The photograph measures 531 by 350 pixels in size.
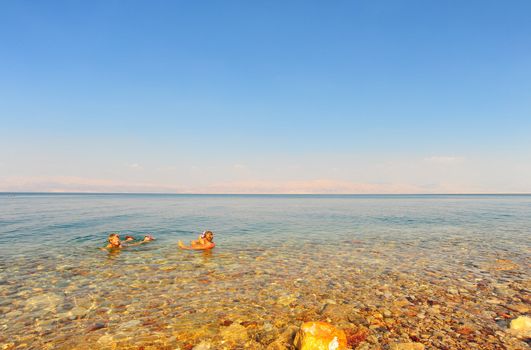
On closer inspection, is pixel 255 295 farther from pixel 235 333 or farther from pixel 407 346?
pixel 407 346

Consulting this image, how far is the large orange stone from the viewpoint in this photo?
6441mm

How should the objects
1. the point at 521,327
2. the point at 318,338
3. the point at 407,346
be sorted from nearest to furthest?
the point at 318,338, the point at 407,346, the point at 521,327

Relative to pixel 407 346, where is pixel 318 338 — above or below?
above

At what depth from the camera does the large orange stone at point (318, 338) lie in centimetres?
644

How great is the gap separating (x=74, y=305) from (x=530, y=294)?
16.2m

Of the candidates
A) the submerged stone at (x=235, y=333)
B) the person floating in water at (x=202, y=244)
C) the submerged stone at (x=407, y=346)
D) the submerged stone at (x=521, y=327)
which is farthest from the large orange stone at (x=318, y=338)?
the person floating in water at (x=202, y=244)

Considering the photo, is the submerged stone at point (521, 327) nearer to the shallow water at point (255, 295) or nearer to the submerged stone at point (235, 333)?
the shallow water at point (255, 295)

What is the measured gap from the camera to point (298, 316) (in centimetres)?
871

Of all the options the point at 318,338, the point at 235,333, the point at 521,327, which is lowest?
the point at 235,333

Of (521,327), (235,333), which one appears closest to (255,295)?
(235,333)

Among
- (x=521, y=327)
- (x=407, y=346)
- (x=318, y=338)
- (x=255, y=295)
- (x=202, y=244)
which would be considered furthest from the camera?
(x=202, y=244)

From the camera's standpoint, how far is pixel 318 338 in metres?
6.50

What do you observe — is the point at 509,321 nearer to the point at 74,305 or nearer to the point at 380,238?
the point at 74,305

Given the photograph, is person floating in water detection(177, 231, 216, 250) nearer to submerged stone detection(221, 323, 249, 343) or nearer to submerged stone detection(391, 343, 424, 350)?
submerged stone detection(221, 323, 249, 343)
